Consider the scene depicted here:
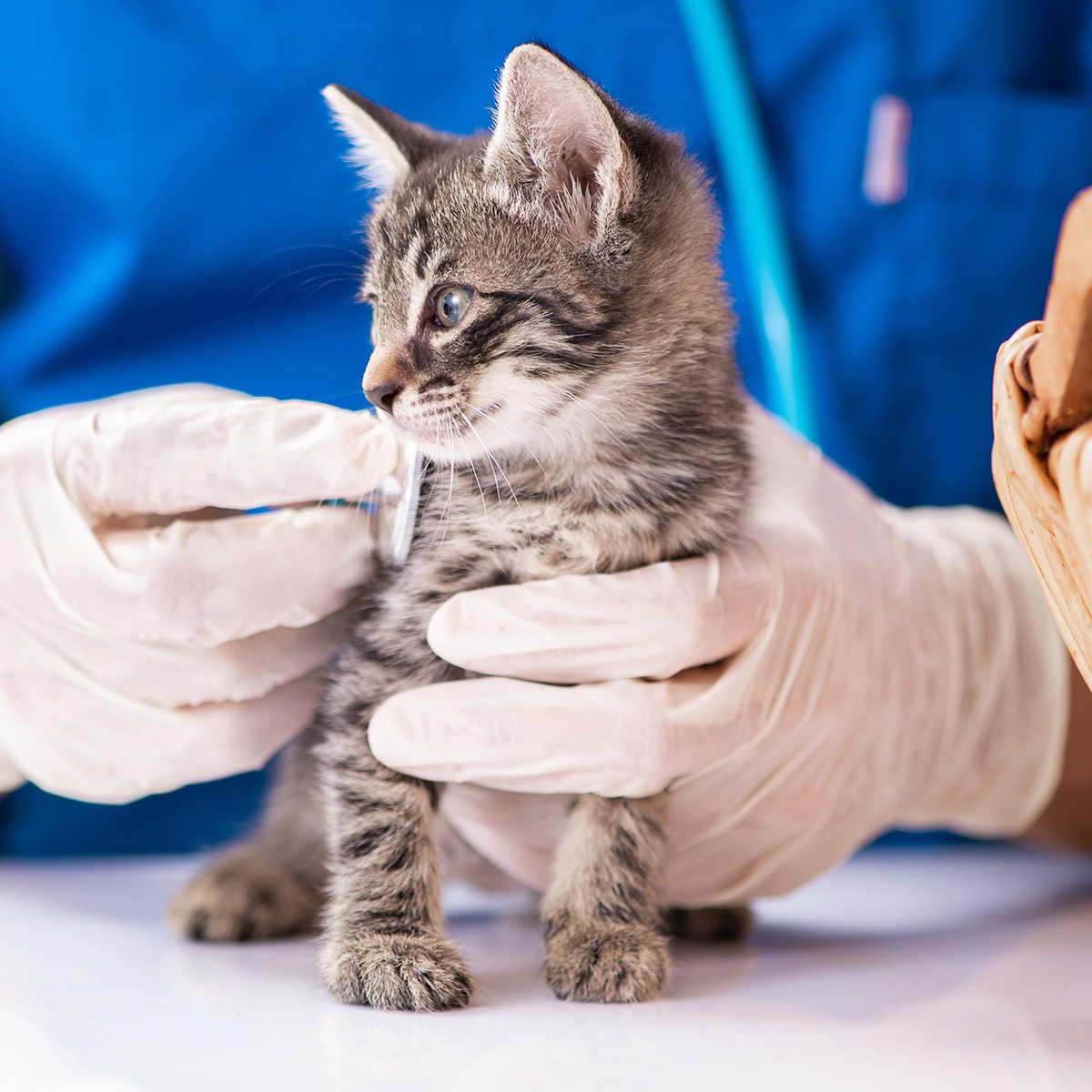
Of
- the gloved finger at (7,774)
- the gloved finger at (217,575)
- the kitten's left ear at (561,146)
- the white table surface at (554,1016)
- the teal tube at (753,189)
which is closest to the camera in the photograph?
the white table surface at (554,1016)

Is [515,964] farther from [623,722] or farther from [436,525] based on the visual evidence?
[436,525]

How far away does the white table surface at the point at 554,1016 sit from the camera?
0.92 m

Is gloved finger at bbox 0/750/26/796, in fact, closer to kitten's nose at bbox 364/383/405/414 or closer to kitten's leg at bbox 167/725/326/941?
kitten's leg at bbox 167/725/326/941

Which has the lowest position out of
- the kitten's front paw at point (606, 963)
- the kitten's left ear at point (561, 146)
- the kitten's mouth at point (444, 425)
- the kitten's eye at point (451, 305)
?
the kitten's front paw at point (606, 963)

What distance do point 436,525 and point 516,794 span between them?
388mm

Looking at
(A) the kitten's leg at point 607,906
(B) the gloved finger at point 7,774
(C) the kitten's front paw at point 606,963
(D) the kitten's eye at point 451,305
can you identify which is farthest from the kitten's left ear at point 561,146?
(B) the gloved finger at point 7,774

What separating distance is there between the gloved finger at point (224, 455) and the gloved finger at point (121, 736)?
11.8 inches

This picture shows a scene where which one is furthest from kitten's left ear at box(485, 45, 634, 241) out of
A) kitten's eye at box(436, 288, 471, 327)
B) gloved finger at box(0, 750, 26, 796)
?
gloved finger at box(0, 750, 26, 796)

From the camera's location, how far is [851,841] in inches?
63.5

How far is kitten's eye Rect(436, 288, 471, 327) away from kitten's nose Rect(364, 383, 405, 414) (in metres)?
0.11

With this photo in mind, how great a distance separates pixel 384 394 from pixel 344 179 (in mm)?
800

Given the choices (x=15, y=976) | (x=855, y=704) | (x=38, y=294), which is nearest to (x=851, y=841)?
(x=855, y=704)

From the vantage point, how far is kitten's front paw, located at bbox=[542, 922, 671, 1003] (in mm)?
1165

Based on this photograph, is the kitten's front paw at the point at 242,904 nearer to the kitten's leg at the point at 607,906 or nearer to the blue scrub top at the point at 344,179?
the kitten's leg at the point at 607,906
